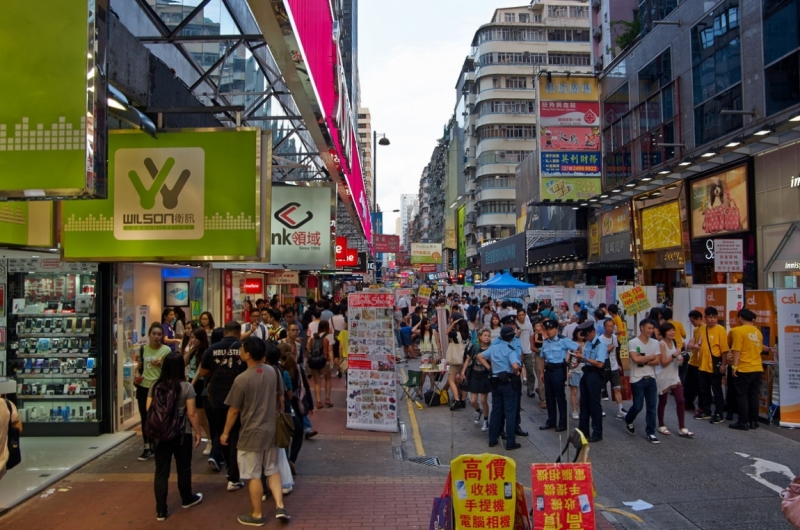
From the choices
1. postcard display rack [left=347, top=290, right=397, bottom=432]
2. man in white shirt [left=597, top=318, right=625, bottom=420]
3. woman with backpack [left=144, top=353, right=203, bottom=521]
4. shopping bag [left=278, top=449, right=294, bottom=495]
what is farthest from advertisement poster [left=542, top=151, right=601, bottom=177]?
woman with backpack [left=144, top=353, right=203, bottom=521]

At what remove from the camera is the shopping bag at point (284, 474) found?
227 inches

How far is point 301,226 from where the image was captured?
13.3 m

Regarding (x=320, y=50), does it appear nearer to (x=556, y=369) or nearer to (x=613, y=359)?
(x=556, y=369)

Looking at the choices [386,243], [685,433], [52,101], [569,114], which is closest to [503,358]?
[685,433]

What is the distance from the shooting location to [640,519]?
18.2 ft

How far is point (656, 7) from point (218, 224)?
19.7 m

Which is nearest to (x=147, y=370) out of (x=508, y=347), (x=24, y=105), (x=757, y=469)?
(x=24, y=105)

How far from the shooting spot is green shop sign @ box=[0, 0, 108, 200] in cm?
395

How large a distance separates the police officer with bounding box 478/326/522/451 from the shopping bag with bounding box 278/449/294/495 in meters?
3.12

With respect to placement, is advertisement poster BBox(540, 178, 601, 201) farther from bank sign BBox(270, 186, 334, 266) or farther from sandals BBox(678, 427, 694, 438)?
sandals BBox(678, 427, 694, 438)

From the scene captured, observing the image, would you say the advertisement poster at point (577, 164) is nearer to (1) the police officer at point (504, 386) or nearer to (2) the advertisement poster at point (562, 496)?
(1) the police officer at point (504, 386)

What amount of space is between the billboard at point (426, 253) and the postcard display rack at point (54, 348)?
43273 mm

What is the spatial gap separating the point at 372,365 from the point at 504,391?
215 centimetres

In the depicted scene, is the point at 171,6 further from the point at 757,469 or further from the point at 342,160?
the point at 757,469
